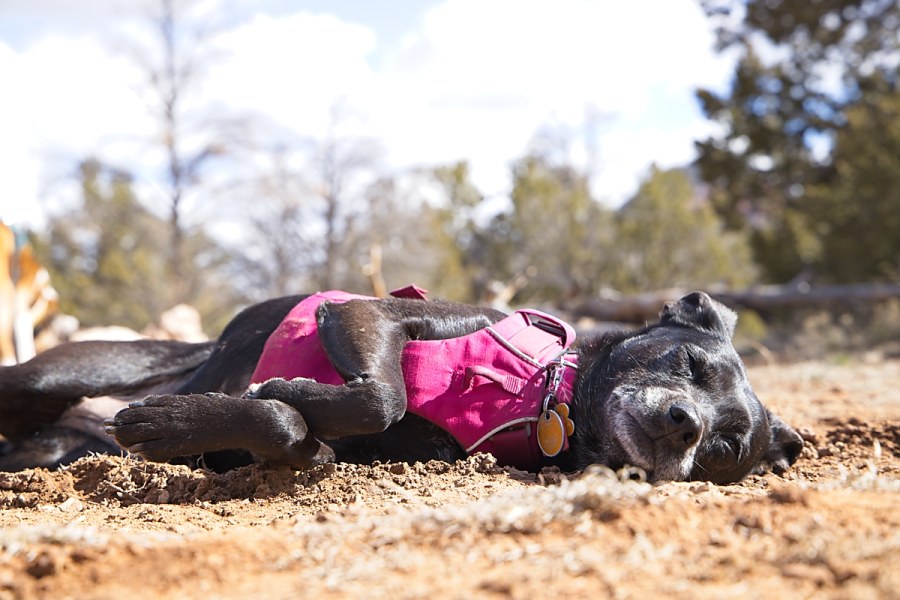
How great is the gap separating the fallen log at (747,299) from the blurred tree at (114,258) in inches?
536

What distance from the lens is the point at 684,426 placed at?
3094mm

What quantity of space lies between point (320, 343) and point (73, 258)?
92.6 ft

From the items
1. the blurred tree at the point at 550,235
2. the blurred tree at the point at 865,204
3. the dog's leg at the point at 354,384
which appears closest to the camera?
the dog's leg at the point at 354,384

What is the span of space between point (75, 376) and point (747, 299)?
13.5 meters

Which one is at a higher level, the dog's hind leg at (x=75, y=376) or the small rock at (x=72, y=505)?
the dog's hind leg at (x=75, y=376)

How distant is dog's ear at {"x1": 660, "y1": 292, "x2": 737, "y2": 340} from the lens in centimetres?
382

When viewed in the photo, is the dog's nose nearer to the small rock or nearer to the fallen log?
the small rock

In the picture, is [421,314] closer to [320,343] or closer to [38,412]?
[320,343]

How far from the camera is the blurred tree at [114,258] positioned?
83.5 ft

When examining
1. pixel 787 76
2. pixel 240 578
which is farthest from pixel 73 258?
pixel 240 578

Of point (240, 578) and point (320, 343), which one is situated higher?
point (320, 343)

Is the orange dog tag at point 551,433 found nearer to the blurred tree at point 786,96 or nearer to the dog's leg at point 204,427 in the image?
the dog's leg at point 204,427

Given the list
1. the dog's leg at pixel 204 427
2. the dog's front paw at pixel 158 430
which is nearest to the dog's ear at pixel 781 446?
the dog's leg at pixel 204 427

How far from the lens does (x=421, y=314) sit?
3447 mm
